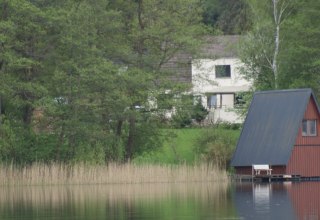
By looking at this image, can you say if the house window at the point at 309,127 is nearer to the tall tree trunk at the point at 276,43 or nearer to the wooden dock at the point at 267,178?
the wooden dock at the point at 267,178

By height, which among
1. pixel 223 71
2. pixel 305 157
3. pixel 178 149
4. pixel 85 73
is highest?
pixel 223 71

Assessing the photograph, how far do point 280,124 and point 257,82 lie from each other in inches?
382

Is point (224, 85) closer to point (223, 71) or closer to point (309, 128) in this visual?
point (223, 71)

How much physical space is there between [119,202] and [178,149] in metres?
20.9

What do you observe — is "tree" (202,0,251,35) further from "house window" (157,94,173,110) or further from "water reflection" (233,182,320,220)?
"water reflection" (233,182,320,220)

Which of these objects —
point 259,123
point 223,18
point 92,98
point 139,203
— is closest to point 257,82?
point 259,123

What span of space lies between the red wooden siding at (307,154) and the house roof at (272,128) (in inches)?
16.7

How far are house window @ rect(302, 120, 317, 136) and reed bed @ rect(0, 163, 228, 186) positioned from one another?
20.6 ft

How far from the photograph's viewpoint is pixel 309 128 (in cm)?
6009

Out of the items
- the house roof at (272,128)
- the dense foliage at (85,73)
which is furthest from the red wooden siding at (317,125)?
the dense foliage at (85,73)

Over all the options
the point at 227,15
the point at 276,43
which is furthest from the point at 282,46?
the point at 227,15

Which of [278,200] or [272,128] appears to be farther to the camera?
[272,128]

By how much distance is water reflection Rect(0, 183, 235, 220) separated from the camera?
4044 centimetres

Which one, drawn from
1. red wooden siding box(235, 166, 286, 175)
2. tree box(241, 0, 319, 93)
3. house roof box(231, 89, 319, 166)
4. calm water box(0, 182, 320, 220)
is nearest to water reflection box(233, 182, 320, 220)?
calm water box(0, 182, 320, 220)
